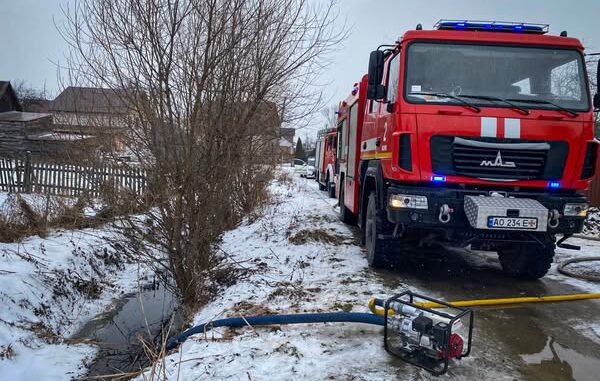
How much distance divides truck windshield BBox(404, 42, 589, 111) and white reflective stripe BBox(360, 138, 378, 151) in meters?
1.15

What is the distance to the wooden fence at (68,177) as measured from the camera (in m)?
5.80

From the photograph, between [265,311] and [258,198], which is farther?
[258,198]

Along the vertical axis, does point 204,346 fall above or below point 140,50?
below

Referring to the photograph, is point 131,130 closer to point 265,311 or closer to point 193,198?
point 193,198

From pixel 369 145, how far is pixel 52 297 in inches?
192

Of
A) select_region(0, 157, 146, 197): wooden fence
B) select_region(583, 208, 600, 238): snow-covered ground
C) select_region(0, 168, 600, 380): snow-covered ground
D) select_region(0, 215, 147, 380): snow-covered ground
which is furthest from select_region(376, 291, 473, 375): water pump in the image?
select_region(583, 208, 600, 238): snow-covered ground

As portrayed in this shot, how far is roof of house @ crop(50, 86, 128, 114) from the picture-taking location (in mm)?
5680

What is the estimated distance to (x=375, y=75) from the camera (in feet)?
17.7

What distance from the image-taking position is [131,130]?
561 centimetres

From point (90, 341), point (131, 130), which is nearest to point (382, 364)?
point (90, 341)

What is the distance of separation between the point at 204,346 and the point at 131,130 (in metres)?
3.08

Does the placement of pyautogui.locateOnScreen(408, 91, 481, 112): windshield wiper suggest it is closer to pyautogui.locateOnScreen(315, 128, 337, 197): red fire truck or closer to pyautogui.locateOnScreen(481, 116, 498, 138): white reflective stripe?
pyautogui.locateOnScreen(481, 116, 498, 138): white reflective stripe

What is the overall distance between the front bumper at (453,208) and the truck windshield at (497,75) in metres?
0.99

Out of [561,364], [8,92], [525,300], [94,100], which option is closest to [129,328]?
[94,100]
